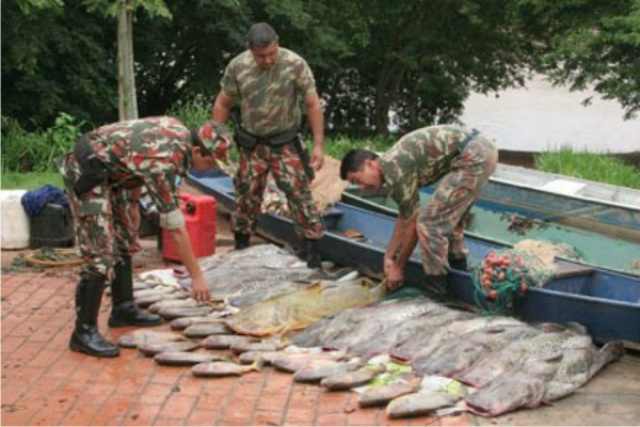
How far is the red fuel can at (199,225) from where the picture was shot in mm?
9195

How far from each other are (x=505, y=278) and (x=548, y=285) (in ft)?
1.75

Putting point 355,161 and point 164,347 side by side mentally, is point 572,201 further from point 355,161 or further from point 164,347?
point 164,347

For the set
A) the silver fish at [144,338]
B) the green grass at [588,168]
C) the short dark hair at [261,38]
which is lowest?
the silver fish at [144,338]

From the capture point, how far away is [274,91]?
8.53m

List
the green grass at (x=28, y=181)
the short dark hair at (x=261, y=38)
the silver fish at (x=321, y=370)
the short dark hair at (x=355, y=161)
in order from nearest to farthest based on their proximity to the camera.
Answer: the silver fish at (x=321, y=370), the short dark hair at (x=355, y=161), the short dark hair at (x=261, y=38), the green grass at (x=28, y=181)

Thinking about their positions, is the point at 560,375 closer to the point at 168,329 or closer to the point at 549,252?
the point at 549,252

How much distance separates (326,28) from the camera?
1750cm

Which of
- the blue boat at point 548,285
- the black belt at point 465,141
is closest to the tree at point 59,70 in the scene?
the blue boat at point 548,285

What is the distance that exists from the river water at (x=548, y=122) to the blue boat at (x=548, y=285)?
448 inches

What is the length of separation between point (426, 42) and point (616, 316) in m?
12.4

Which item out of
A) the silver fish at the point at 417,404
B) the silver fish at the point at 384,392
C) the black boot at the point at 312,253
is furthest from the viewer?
the black boot at the point at 312,253

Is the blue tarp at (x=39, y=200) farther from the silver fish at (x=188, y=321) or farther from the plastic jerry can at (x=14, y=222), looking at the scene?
the silver fish at (x=188, y=321)

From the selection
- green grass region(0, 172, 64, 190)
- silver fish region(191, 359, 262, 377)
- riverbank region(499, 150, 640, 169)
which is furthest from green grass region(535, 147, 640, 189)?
silver fish region(191, 359, 262, 377)

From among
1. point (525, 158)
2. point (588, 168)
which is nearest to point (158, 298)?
point (588, 168)
